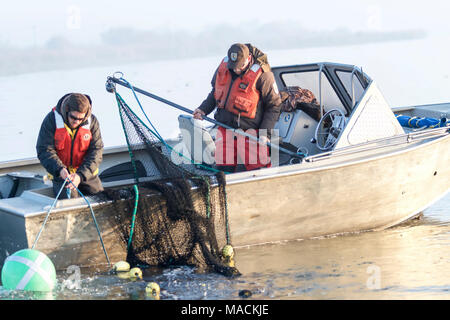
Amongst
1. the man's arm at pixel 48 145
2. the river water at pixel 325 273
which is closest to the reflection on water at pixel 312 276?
the river water at pixel 325 273

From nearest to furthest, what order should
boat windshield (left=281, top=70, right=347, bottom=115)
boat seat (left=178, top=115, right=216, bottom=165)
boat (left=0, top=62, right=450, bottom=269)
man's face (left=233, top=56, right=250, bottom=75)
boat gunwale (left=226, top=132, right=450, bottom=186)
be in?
boat (left=0, top=62, right=450, bottom=269)
boat gunwale (left=226, top=132, right=450, bottom=186)
man's face (left=233, top=56, right=250, bottom=75)
boat seat (left=178, top=115, right=216, bottom=165)
boat windshield (left=281, top=70, right=347, bottom=115)

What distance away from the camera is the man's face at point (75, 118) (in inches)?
228

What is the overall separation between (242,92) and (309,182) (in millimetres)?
1083

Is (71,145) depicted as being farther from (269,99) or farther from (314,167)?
(314,167)

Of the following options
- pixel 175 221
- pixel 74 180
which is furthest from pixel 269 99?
pixel 74 180

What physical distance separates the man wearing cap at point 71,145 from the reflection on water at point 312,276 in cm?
76

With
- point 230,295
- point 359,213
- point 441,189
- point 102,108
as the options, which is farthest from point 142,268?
point 102,108

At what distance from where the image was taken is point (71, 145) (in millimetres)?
5984

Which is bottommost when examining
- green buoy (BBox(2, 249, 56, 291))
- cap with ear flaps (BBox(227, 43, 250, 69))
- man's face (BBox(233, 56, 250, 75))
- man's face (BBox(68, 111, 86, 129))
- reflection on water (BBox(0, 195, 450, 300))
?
reflection on water (BBox(0, 195, 450, 300))

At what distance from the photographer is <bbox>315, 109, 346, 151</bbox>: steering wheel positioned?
7.17m

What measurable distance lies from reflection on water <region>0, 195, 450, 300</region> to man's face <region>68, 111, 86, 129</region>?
1.20 m

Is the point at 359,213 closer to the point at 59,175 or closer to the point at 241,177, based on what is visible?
the point at 241,177

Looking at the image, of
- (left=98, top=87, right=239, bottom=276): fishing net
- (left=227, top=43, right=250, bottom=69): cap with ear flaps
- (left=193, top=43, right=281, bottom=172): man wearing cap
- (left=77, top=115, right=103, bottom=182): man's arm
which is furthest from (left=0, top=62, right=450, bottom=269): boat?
(left=227, top=43, right=250, bottom=69): cap with ear flaps

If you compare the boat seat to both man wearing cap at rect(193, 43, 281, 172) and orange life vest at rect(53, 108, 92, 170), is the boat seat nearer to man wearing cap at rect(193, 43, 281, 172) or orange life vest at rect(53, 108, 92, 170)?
man wearing cap at rect(193, 43, 281, 172)
